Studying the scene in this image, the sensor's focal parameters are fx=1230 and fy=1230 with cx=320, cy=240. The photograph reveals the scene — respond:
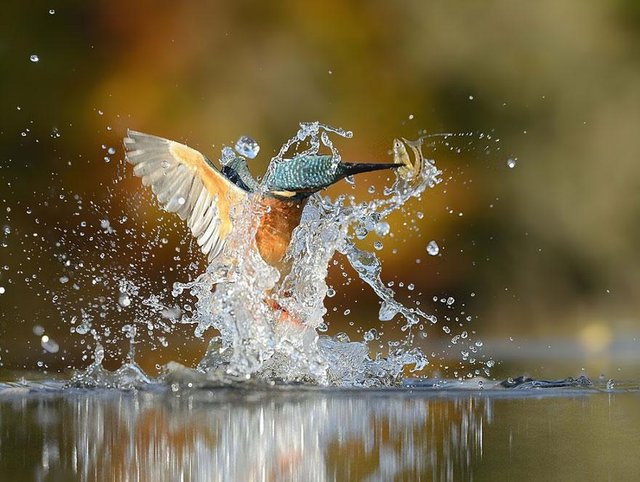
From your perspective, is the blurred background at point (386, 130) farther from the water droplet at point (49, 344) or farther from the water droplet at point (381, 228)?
the water droplet at point (381, 228)

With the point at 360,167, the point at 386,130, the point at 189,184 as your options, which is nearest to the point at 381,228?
the point at 360,167

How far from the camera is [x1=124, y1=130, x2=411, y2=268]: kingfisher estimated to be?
4.41 meters

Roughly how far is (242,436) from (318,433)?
197mm

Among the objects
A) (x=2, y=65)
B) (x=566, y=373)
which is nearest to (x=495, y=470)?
(x=566, y=373)

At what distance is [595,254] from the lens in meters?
9.09

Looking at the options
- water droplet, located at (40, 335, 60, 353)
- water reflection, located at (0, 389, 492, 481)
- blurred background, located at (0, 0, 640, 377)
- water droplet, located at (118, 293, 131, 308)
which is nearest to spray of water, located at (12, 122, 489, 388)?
water reflection, located at (0, 389, 492, 481)

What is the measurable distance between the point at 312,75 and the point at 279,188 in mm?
5400

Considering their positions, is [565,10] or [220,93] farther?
[565,10]

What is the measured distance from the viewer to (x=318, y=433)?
3.08 meters

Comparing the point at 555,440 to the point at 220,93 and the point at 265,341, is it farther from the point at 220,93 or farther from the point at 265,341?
the point at 220,93

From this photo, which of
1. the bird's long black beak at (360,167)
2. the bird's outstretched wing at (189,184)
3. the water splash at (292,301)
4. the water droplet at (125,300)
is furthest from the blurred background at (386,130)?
the bird's long black beak at (360,167)

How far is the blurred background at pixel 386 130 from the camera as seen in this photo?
28.5ft

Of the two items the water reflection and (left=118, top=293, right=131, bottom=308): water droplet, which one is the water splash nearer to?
the water reflection

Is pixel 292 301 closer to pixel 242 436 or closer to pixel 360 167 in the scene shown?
pixel 360 167
